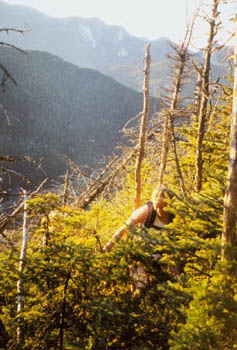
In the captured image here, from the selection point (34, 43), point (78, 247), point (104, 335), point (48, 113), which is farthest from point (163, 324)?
point (34, 43)

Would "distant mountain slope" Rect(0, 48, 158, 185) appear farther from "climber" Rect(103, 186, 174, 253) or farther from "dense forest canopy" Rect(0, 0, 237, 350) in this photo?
"dense forest canopy" Rect(0, 0, 237, 350)

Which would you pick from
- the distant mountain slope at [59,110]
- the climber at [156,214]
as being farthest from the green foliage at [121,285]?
the distant mountain slope at [59,110]

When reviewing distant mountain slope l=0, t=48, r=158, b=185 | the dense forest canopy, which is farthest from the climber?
distant mountain slope l=0, t=48, r=158, b=185

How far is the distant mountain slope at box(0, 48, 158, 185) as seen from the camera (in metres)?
65.4

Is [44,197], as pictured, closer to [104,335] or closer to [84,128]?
[104,335]

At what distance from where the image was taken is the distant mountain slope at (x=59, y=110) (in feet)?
214

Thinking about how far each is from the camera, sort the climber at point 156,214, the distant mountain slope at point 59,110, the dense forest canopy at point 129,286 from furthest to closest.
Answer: the distant mountain slope at point 59,110
the climber at point 156,214
the dense forest canopy at point 129,286

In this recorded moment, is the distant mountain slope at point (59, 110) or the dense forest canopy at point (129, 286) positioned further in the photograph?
the distant mountain slope at point (59, 110)

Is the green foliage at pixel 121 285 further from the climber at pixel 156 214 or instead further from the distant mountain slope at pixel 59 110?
the distant mountain slope at pixel 59 110

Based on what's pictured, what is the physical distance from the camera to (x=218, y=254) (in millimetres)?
2090

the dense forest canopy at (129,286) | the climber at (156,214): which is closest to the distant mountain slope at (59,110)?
the climber at (156,214)

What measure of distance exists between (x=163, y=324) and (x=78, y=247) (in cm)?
93

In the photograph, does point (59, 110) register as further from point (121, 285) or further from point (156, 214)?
point (121, 285)

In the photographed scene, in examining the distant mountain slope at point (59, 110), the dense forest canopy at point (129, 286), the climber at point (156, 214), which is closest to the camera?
the dense forest canopy at point (129, 286)
